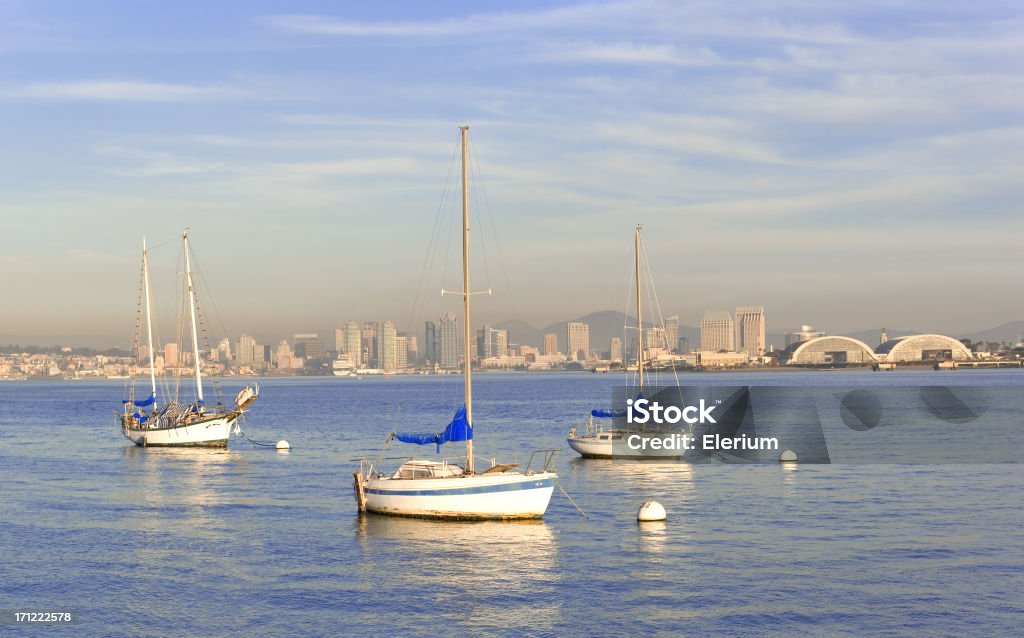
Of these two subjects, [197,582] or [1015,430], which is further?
[1015,430]

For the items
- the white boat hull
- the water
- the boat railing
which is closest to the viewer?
the water

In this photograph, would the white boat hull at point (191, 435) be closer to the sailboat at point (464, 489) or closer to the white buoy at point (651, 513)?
the sailboat at point (464, 489)

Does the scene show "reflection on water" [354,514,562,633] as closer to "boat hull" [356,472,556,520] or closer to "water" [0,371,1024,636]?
"water" [0,371,1024,636]

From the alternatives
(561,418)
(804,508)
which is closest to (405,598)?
(804,508)

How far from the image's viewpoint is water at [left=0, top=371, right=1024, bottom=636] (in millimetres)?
34562

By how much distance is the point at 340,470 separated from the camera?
7925 cm

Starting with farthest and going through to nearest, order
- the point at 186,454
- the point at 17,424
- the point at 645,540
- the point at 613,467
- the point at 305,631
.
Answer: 1. the point at 17,424
2. the point at 186,454
3. the point at 613,467
4. the point at 645,540
5. the point at 305,631

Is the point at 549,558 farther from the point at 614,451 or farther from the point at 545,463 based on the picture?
the point at 614,451

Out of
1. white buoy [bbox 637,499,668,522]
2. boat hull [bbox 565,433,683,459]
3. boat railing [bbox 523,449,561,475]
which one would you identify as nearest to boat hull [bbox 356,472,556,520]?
boat railing [bbox 523,449,561,475]

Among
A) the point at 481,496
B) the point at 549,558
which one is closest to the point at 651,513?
the point at 481,496

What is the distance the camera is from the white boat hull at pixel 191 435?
99.3m

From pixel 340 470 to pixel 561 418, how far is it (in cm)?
7319

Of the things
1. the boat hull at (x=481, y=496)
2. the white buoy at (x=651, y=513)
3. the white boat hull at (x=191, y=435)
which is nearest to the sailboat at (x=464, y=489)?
the boat hull at (x=481, y=496)

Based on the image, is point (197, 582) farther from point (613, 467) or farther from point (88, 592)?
point (613, 467)
